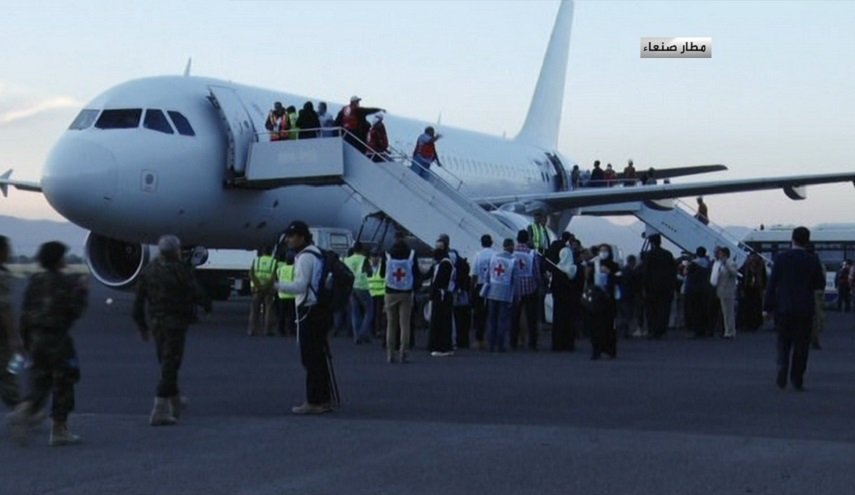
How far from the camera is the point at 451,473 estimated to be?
950 cm

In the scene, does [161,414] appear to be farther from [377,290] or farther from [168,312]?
[377,290]

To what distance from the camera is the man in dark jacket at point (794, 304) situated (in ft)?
50.9

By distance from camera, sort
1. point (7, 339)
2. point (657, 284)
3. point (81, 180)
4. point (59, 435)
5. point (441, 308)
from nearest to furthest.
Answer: point (59, 435), point (7, 339), point (441, 308), point (81, 180), point (657, 284)

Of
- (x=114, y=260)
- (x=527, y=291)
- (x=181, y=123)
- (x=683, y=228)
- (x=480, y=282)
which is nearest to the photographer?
(x=527, y=291)

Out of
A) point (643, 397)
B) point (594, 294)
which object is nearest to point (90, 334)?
point (594, 294)

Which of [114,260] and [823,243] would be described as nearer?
[114,260]

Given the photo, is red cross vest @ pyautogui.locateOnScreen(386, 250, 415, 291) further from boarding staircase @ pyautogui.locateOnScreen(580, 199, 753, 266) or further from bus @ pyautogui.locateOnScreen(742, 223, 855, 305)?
bus @ pyautogui.locateOnScreen(742, 223, 855, 305)

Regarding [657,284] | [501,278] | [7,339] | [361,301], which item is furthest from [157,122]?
[7,339]

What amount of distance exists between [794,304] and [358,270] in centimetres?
1022

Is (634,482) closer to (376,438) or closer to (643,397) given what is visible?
(376,438)

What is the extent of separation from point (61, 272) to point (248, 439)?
179 cm

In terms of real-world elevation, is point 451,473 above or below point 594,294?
below

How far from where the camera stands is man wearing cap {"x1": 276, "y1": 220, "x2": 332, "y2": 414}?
13055mm

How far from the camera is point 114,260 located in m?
29.8
